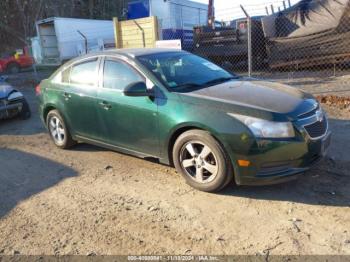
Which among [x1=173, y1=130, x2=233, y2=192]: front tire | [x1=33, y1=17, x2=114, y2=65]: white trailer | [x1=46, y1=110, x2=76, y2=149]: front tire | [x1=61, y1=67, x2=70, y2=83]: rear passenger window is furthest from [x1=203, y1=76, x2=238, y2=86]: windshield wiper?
[x1=33, y1=17, x2=114, y2=65]: white trailer

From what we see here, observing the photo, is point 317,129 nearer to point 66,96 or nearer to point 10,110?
point 66,96

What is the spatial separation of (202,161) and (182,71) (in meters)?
1.40

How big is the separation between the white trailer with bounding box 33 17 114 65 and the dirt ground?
678 inches

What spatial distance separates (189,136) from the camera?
13.8ft

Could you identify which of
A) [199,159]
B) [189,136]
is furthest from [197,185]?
[189,136]

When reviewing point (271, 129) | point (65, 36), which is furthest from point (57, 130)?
point (65, 36)

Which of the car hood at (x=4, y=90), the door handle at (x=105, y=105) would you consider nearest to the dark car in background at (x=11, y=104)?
the car hood at (x=4, y=90)

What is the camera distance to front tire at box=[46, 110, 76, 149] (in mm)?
6066

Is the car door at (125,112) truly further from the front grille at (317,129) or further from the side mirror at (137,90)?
the front grille at (317,129)

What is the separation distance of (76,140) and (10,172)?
42.5 inches

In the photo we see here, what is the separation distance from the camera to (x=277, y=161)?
3861mm

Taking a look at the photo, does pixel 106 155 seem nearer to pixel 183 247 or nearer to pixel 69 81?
pixel 69 81

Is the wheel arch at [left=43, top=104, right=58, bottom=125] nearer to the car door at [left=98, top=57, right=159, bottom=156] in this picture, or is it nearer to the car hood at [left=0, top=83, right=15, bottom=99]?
the car door at [left=98, top=57, right=159, bottom=156]

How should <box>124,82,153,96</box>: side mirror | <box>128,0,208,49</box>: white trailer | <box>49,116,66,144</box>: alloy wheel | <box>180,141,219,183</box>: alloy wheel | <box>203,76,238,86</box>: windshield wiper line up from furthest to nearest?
<box>128,0,208,49</box>: white trailer
<box>49,116,66,144</box>: alloy wheel
<box>203,76,238,86</box>: windshield wiper
<box>124,82,153,96</box>: side mirror
<box>180,141,219,183</box>: alloy wheel
